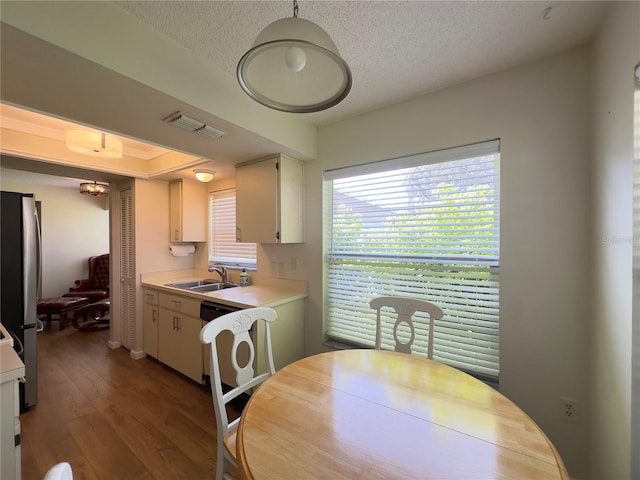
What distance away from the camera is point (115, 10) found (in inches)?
45.2

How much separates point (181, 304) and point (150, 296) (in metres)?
0.70

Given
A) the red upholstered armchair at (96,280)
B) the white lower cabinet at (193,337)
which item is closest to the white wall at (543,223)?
the white lower cabinet at (193,337)

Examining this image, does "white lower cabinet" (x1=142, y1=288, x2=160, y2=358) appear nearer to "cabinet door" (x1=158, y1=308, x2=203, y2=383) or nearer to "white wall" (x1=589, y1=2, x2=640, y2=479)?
"cabinet door" (x1=158, y1=308, x2=203, y2=383)

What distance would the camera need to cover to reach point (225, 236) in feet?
10.9

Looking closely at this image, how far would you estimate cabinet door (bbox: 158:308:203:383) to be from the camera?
2.40m

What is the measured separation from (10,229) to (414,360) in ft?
10.4

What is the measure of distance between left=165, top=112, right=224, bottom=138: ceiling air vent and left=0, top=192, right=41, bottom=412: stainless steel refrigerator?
1659 millimetres

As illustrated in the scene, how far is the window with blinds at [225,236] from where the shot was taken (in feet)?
10.2

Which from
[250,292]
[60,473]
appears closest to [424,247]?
[250,292]

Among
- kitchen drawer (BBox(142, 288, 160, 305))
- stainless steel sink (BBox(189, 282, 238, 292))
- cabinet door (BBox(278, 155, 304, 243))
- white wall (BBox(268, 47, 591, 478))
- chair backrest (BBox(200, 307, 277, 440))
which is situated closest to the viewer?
chair backrest (BBox(200, 307, 277, 440))

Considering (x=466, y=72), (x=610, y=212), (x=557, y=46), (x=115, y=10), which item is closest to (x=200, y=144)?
(x=115, y=10)

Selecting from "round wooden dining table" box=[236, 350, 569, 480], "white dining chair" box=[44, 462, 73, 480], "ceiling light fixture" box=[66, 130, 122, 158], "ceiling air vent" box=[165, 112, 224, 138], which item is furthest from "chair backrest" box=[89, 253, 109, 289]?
"white dining chair" box=[44, 462, 73, 480]

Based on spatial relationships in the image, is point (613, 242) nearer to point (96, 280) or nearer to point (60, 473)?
point (60, 473)

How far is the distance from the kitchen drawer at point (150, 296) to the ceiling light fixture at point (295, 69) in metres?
2.78
